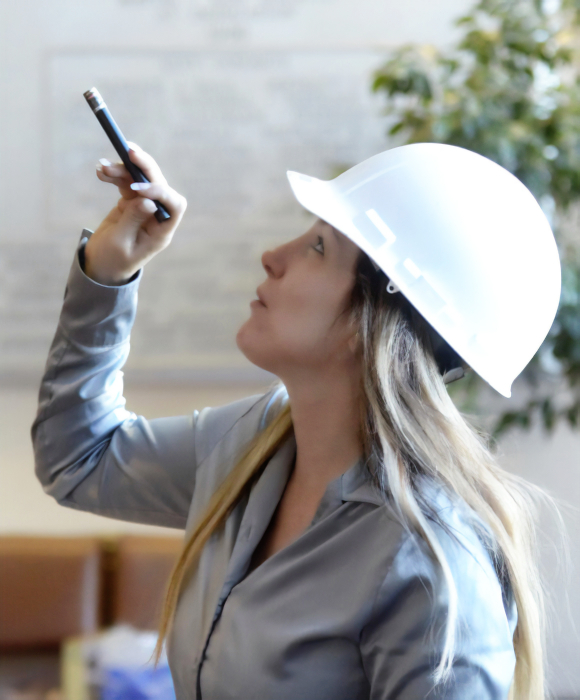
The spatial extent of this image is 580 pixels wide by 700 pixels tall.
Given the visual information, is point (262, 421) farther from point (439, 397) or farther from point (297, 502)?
point (439, 397)

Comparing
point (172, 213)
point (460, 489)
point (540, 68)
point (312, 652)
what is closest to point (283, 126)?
point (540, 68)

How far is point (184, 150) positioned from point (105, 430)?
3.25 ft

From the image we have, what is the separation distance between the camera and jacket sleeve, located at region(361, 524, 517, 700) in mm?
566

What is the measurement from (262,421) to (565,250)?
0.88 meters

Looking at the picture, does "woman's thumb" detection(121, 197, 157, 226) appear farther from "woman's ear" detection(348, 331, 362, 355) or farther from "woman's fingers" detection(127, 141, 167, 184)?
"woman's ear" detection(348, 331, 362, 355)

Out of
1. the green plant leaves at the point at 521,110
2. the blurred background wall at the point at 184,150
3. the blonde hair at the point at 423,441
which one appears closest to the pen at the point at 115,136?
the blonde hair at the point at 423,441

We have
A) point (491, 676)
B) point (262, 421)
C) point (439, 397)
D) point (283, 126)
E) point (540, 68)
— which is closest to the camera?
point (491, 676)

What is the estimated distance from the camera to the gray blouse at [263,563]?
1.93ft

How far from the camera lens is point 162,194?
0.73 m

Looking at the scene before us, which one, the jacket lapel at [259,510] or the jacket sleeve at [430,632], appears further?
the jacket lapel at [259,510]

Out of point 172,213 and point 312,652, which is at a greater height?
point 172,213

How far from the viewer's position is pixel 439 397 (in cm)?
69

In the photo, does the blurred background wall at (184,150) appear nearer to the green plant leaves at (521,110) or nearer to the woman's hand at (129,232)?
the green plant leaves at (521,110)

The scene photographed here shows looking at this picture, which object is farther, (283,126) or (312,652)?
(283,126)
